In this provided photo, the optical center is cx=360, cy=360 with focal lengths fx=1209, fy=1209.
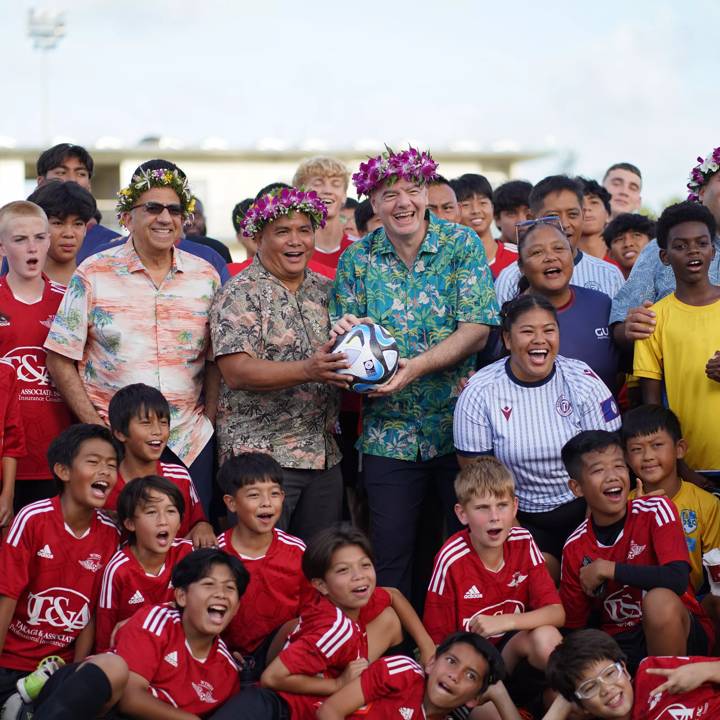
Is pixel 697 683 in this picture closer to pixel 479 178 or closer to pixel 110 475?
pixel 110 475

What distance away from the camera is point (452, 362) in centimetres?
643

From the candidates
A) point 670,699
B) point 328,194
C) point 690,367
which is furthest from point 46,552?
point 328,194

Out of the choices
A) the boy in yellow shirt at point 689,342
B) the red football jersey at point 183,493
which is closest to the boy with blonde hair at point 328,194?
the red football jersey at point 183,493

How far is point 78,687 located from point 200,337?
214cm

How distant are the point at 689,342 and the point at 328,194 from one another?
3317 mm

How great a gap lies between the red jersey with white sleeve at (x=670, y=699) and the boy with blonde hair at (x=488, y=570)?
2.05 ft

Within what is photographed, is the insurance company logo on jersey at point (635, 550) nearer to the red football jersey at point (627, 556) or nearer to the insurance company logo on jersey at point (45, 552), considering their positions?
the red football jersey at point (627, 556)

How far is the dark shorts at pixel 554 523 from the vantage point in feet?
20.8

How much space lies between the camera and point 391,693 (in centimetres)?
545

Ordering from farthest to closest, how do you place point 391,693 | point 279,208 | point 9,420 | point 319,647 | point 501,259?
point 501,259 → point 279,208 → point 9,420 → point 319,647 → point 391,693

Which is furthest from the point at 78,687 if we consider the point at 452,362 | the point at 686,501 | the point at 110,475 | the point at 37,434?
the point at 686,501

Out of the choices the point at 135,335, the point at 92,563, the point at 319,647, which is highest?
the point at 135,335

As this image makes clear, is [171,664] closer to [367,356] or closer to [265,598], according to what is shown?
[265,598]

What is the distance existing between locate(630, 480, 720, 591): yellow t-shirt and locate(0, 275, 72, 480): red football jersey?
10.5 ft
